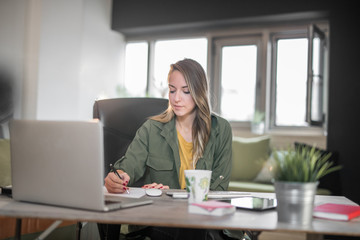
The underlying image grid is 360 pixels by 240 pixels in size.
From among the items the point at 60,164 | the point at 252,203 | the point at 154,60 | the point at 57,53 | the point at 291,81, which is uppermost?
the point at 154,60

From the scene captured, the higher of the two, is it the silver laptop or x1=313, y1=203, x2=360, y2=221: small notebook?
the silver laptop

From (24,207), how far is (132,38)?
5.13 meters

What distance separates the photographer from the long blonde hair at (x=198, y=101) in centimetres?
185

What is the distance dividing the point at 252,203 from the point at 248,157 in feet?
10.8

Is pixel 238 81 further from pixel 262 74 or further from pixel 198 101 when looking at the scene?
pixel 198 101

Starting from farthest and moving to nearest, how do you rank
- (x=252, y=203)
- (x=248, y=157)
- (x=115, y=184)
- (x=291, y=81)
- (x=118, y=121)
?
(x=291, y=81) → (x=248, y=157) → (x=118, y=121) → (x=115, y=184) → (x=252, y=203)

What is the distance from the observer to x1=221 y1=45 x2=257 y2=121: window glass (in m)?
5.21

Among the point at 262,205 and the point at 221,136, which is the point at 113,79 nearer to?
the point at 221,136

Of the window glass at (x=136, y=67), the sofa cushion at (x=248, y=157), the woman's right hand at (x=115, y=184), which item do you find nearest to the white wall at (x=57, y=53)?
the window glass at (x=136, y=67)

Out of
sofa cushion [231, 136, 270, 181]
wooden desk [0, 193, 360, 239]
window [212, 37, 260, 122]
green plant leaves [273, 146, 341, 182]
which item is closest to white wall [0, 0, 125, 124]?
window [212, 37, 260, 122]

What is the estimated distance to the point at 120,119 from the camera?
2.06 meters

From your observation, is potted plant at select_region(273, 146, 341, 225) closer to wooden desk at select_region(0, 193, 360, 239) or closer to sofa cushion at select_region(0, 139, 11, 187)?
wooden desk at select_region(0, 193, 360, 239)

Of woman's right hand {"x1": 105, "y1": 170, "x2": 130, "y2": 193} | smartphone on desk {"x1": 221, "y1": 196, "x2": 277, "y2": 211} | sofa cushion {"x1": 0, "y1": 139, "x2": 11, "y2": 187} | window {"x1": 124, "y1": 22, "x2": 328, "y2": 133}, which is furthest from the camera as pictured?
window {"x1": 124, "y1": 22, "x2": 328, "y2": 133}

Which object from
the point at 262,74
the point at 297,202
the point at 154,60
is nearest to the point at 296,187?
the point at 297,202
